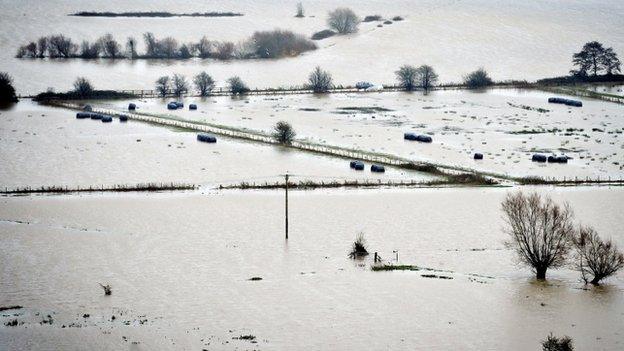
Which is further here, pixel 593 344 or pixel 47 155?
pixel 47 155

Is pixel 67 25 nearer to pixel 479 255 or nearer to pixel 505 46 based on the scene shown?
pixel 505 46

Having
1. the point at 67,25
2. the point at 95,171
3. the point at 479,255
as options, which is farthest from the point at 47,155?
the point at 67,25

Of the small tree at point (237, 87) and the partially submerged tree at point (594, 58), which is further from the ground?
the partially submerged tree at point (594, 58)

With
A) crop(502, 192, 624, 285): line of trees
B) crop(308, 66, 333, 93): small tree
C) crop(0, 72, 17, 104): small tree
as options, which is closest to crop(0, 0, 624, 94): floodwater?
crop(308, 66, 333, 93): small tree

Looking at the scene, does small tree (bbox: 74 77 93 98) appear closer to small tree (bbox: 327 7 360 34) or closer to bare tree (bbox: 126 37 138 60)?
bare tree (bbox: 126 37 138 60)

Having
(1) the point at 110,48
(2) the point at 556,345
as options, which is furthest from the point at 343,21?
(2) the point at 556,345

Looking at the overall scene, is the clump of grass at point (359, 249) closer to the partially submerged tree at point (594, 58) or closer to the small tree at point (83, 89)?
the small tree at point (83, 89)

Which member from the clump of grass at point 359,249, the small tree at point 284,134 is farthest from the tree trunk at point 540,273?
the small tree at point 284,134
